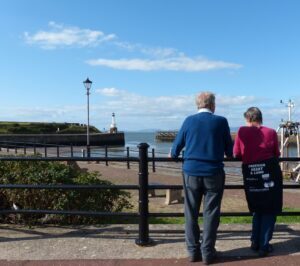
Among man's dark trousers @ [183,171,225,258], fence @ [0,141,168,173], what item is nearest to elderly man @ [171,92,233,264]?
man's dark trousers @ [183,171,225,258]

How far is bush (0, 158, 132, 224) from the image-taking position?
7.38 m

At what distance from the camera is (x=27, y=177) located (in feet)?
25.4

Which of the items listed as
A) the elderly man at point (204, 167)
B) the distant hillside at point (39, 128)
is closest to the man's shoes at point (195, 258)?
the elderly man at point (204, 167)

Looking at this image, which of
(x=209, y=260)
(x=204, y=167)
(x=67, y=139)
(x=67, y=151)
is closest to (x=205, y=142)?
(x=204, y=167)

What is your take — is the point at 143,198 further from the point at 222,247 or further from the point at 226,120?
the point at 226,120

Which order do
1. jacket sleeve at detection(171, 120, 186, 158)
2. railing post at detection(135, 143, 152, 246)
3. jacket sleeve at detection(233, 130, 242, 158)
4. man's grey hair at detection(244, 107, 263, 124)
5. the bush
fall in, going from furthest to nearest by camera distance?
the bush < railing post at detection(135, 143, 152, 246) < jacket sleeve at detection(233, 130, 242, 158) < man's grey hair at detection(244, 107, 263, 124) < jacket sleeve at detection(171, 120, 186, 158)

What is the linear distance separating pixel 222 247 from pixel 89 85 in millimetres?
28863

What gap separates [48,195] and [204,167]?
3.15 meters

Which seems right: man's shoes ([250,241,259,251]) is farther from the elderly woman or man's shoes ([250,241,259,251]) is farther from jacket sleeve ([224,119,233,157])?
jacket sleeve ([224,119,233,157])

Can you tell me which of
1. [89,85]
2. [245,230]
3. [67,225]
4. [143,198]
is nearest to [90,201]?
[67,225]

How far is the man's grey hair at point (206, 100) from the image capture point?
5.32 meters

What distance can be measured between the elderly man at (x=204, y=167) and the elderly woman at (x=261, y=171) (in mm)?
258

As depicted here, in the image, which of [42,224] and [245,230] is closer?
[245,230]

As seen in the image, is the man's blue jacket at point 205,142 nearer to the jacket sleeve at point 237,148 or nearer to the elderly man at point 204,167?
the elderly man at point 204,167
